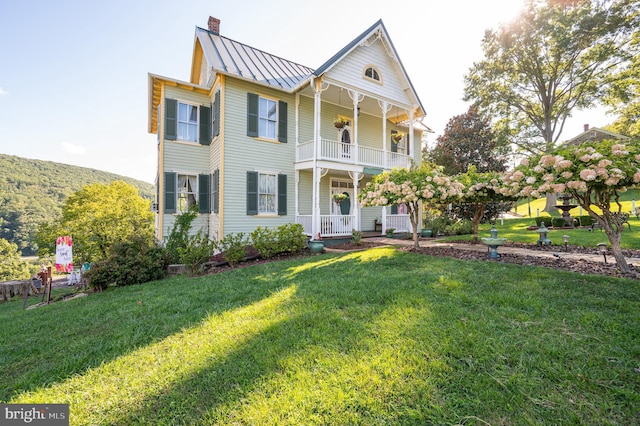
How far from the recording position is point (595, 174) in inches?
158

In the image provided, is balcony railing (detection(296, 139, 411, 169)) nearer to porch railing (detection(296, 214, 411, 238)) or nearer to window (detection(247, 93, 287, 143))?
window (detection(247, 93, 287, 143))

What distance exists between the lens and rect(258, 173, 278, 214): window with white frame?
36.6 ft

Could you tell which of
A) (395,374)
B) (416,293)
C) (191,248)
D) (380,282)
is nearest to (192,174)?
(191,248)

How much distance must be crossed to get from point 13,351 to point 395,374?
4.81m

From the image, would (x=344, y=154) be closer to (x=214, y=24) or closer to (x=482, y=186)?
(x=482, y=186)

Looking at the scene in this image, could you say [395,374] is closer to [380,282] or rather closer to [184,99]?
[380,282]

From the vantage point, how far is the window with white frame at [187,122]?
435 inches

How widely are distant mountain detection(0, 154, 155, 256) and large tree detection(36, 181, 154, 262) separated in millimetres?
17282

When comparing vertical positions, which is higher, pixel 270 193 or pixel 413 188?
→ pixel 270 193

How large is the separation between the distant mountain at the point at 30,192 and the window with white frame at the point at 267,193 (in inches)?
1270

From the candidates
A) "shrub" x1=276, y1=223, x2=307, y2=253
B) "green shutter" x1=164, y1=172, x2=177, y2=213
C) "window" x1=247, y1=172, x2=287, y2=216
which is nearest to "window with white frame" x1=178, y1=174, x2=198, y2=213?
"green shutter" x1=164, y1=172, x2=177, y2=213

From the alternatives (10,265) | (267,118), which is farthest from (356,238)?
(10,265)

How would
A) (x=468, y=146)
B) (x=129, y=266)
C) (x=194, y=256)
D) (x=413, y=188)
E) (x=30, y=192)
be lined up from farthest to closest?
(x=30, y=192) → (x=468, y=146) → (x=413, y=188) → (x=194, y=256) → (x=129, y=266)

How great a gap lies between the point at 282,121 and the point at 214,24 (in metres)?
6.33
